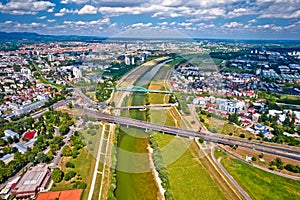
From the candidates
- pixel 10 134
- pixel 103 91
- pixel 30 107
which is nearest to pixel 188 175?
pixel 10 134

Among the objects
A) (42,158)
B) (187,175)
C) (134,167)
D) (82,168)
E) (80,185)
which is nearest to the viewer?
(80,185)

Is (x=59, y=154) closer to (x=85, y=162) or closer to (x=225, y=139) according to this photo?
(x=85, y=162)

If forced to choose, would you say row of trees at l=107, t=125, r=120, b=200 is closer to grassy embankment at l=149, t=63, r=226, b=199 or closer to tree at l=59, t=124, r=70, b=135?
grassy embankment at l=149, t=63, r=226, b=199

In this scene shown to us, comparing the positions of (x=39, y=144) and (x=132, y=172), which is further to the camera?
(x=39, y=144)

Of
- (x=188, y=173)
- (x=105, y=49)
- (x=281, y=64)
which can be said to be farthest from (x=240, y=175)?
(x=281, y=64)

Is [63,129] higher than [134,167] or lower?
higher

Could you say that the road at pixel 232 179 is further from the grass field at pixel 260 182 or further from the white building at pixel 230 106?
the white building at pixel 230 106

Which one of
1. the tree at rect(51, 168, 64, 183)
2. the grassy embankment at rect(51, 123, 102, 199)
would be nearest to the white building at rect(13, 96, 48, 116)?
the grassy embankment at rect(51, 123, 102, 199)
